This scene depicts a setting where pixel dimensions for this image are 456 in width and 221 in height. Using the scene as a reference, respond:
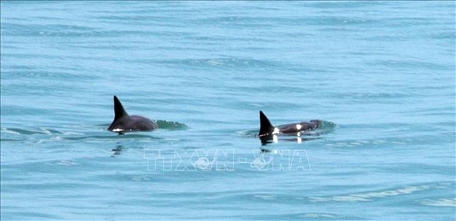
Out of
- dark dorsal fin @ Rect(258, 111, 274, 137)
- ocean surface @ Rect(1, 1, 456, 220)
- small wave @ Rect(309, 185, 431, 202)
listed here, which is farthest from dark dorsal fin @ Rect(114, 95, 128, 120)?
small wave @ Rect(309, 185, 431, 202)

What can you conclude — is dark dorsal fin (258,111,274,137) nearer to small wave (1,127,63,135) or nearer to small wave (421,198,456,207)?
small wave (1,127,63,135)

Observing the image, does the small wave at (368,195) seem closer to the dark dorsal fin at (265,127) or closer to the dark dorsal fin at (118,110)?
the dark dorsal fin at (265,127)

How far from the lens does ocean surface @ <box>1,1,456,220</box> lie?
19891mm

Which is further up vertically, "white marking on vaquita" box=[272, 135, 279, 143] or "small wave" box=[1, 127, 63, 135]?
"small wave" box=[1, 127, 63, 135]

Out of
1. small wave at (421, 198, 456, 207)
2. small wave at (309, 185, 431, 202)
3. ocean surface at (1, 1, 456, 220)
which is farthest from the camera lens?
ocean surface at (1, 1, 456, 220)

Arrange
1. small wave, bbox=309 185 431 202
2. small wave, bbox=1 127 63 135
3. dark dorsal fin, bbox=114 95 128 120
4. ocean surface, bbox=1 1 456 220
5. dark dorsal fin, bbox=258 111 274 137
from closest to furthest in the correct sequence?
small wave, bbox=309 185 431 202, ocean surface, bbox=1 1 456 220, dark dorsal fin, bbox=258 111 274 137, small wave, bbox=1 127 63 135, dark dorsal fin, bbox=114 95 128 120

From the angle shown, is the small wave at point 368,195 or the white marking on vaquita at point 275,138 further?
the white marking on vaquita at point 275,138

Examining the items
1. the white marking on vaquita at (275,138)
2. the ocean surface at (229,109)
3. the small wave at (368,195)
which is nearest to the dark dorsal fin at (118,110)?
the ocean surface at (229,109)

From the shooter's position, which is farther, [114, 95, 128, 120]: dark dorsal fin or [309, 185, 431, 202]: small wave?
[114, 95, 128, 120]: dark dorsal fin

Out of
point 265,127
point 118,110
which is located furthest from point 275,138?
point 118,110

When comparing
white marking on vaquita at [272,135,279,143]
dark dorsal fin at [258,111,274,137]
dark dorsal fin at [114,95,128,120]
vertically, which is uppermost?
dark dorsal fin at [114,95,128,120]

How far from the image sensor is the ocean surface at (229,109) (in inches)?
783

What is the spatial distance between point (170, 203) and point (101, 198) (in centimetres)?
90

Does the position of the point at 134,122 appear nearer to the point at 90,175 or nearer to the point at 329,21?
the point at 90,175
